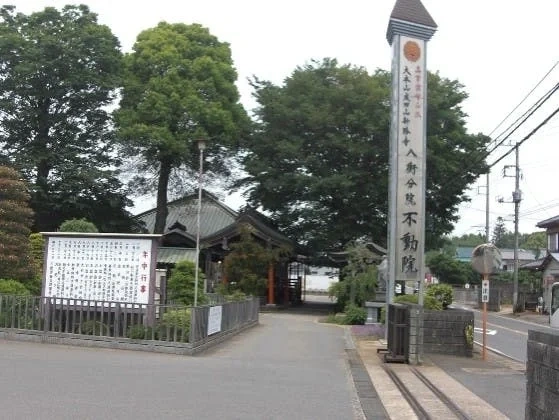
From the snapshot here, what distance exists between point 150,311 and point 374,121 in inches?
988

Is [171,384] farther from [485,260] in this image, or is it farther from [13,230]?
[13,230]

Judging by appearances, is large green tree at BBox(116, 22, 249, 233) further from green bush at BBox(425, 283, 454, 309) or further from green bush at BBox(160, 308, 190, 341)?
green bush at BBox(160, 308, 190, 341)

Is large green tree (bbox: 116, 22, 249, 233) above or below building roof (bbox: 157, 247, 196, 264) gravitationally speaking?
above

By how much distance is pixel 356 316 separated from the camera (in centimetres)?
2827

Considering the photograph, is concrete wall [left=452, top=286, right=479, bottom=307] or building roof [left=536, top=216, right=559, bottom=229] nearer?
building roof [left=536, top=216, right=559, bottom=229]

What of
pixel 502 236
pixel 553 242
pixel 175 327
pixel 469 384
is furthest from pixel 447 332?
pixel 502 236

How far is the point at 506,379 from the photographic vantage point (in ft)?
41.0

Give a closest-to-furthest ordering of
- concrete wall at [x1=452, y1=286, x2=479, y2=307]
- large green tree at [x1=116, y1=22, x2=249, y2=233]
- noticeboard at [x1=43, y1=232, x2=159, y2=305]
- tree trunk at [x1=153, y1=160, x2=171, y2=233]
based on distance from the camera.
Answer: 1. noticeboard at [x1=43, y1=232, x2=159, y2=305]
2. large green tree at [x1=116, y1=22, x2=249, y2=233]
3. tree trunk at [x1=153, y1=160, x2=171, y2=233]
4. concrete wall at [x1=452, y1=286, x2=479, y2=307]

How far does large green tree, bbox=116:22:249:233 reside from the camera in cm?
3831

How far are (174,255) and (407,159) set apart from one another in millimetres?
23467

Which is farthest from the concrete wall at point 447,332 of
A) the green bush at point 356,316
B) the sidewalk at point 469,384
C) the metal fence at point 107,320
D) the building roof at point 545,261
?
the building roof at point 545,261

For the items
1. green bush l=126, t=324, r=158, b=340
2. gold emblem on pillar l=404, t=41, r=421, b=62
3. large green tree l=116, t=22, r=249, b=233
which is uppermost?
large green tree l=116, t=22, r=249, b=233

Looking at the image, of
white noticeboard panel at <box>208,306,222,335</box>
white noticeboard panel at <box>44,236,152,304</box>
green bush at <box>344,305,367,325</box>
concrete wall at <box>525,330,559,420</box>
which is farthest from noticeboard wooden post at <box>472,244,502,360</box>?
concrete wall at <box>525,330,559,420</box>

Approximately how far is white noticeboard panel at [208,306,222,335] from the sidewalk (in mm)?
3716
